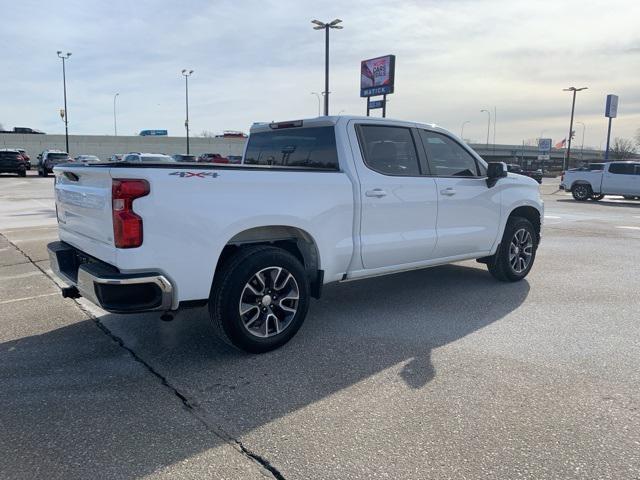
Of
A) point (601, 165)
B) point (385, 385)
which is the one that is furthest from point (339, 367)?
point (601, 165)

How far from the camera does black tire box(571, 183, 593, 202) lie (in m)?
23.5

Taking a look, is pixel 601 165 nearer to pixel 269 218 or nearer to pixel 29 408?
pixel 269 218

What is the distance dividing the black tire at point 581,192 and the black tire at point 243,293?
74.9 ft

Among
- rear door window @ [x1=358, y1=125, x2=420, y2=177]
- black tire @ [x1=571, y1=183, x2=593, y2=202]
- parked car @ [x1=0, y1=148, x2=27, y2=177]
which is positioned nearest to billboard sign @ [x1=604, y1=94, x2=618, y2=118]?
black tire @ [x1=571, y1=183, x2=593, y2=202]

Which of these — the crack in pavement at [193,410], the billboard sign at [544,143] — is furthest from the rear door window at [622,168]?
the billboard sign at [544,143]

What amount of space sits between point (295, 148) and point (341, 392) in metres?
2.64

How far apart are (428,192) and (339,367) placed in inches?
86.5

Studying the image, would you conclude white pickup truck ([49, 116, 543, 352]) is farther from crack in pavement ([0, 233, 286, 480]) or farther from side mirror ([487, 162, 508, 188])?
crack in pavement ([0, 233, 286, 480])

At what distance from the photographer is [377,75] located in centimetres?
3872

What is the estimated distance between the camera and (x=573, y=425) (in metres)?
3.15

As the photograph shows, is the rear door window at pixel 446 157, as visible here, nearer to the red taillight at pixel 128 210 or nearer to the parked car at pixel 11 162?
the red taillight at pixel 128 210

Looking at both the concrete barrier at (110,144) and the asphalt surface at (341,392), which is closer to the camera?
the asphalt surface at (341,392)

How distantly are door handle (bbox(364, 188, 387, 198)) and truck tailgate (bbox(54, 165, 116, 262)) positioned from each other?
87.3 inches

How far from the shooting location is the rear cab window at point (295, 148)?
4906 millimetres
